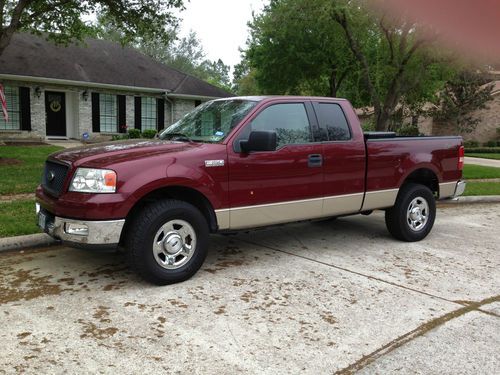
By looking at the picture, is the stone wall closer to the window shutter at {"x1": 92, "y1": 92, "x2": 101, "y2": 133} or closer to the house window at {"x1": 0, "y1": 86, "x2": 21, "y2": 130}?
the window shutter at {"x1": 92, "y1": 92, "x2": 101, "y2": 133}

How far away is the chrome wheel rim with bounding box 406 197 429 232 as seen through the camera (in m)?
6.71

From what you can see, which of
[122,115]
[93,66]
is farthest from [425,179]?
[93,66]

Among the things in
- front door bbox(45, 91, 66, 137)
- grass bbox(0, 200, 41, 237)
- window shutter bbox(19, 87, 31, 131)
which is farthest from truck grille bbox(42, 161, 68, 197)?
front door bbox(45, 91, 66, 137)

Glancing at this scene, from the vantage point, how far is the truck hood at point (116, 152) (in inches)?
178

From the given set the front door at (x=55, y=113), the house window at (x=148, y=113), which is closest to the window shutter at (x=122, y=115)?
the house window at (x=148, y=113)

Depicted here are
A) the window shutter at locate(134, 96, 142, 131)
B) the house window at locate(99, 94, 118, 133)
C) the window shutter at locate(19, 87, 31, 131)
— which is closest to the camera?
the window shutter at locate(19, 87, 31, 131)

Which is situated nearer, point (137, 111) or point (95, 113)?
point (95, 113)

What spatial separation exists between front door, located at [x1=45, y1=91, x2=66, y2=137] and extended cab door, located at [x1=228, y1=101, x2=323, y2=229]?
17.4 m

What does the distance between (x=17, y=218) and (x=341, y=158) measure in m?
4.42

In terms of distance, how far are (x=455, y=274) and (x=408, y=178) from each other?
1797 mm

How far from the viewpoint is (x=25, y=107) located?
63.8 feet

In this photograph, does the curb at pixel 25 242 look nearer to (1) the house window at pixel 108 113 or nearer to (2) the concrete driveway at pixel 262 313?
(2) the concrete driveway at pixel 262 313

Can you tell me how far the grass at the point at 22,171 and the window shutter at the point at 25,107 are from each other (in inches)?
141

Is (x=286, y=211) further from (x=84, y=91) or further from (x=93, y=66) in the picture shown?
(x=93, y=66)
